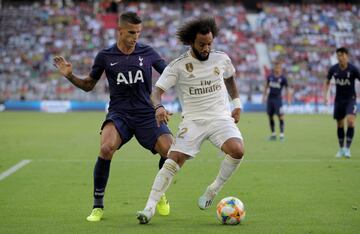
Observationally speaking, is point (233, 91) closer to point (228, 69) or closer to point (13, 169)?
point (228, 69)

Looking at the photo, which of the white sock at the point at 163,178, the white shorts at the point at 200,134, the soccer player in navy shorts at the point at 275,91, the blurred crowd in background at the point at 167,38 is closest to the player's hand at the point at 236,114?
the white shorts at the point at 200,134

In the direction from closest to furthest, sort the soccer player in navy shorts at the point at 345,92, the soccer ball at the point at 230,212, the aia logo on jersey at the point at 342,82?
the soccer ball at the point at 230,212 → the soccer player in navy shorts at the point at 345,92 → the aia logo on jersey at the point at 342,82

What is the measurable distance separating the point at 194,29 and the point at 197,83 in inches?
24.9

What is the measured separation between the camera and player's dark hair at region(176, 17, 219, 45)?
8.38 meters

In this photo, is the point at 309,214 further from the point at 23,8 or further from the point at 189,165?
the point at 23,8

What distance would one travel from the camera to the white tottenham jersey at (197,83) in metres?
8.53

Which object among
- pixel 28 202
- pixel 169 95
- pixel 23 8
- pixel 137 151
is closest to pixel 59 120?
pixel 169 95

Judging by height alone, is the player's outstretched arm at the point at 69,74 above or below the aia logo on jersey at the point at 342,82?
above

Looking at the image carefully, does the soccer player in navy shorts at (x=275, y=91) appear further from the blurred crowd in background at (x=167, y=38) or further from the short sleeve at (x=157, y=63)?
the blurred crowd in background at (x=167, y=38)

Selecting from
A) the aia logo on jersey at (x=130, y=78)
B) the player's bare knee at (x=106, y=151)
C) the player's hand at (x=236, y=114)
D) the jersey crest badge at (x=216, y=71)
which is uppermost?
the jersey crest badge at (x=216, y=71)

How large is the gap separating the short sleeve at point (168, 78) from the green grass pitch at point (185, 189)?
1.60 meters

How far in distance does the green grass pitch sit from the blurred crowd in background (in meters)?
22.0

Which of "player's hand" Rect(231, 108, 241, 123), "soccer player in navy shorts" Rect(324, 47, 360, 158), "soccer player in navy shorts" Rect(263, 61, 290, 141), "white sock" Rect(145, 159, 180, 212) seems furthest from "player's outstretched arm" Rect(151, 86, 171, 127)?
"soccer player in navy shorts" Rect(263, 61, 290, 141)

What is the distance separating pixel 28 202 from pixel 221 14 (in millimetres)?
41871
